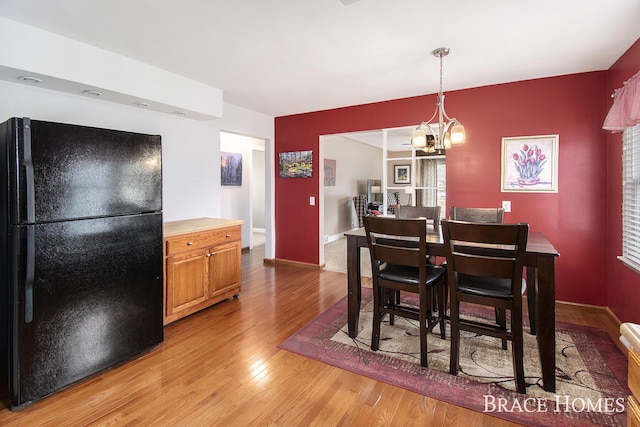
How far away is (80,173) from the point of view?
1992mm

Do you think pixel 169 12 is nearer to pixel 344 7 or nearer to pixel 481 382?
pixel 344 7

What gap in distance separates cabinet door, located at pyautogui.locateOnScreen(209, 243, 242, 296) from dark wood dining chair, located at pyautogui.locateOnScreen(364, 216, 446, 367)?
1684mm

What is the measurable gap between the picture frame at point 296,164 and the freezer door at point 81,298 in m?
2.78

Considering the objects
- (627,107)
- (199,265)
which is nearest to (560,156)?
(627,107)

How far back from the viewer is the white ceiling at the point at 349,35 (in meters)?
2.04

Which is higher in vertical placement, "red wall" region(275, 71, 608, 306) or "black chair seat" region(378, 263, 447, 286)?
"red wall" region(275, 71, 608, 306)

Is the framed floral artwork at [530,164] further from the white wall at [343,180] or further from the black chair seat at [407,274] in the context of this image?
the white wall at [343,180]

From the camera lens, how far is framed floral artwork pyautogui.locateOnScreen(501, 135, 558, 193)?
11.0ft

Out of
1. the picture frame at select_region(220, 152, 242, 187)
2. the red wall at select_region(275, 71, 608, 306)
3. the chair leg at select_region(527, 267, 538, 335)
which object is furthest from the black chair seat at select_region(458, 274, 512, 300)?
the picture frame at select_region(220, 152, 242, 187)

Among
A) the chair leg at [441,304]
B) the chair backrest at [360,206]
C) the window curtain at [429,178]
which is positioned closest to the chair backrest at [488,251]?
the chair leg at [441,304]

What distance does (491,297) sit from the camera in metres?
2.02

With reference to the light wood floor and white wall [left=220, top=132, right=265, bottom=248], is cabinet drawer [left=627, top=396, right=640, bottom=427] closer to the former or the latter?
the light wood floor

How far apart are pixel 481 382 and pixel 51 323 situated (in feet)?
8.74

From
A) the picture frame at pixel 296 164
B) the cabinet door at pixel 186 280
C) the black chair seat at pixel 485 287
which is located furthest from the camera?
the picture frame at pixel 296 164
